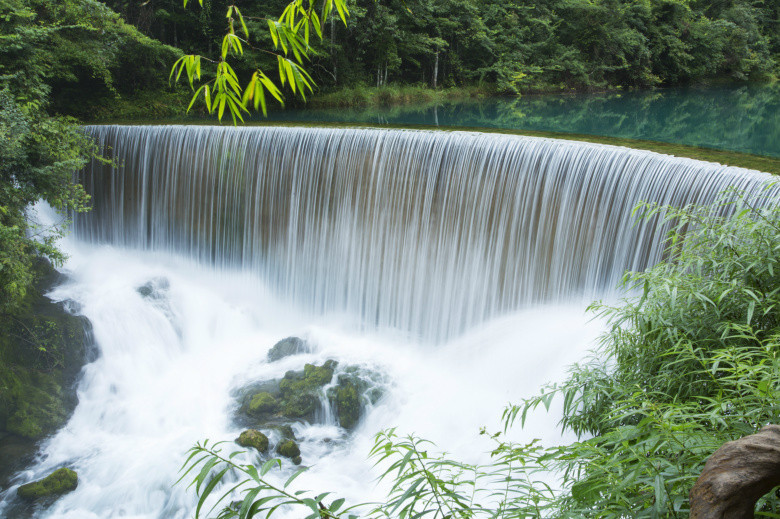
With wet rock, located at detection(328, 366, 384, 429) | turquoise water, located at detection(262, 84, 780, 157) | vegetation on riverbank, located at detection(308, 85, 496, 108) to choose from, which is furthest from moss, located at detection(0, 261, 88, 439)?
vegetation on riverbank, located at detection(308, 85, 496, 108)

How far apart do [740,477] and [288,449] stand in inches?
216

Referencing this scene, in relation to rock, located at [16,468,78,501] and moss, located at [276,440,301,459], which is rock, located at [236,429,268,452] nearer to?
moss, located at [276,440,301,459]

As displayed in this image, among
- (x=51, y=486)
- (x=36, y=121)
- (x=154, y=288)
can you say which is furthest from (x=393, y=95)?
(x=51, y=486)

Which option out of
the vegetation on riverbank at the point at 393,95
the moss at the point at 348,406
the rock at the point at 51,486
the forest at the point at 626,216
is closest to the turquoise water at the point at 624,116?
the vegetation on riverbank at the point at 393,95

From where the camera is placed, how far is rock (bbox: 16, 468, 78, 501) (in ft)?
18.1

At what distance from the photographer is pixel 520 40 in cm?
2108

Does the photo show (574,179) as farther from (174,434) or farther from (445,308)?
(174,434)

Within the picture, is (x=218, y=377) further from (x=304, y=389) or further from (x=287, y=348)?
(x=304, y=389)

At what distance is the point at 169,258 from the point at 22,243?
3.00 m

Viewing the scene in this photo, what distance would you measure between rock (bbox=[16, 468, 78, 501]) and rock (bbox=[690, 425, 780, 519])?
6344 millimetres

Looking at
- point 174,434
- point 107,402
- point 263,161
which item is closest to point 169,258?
point 263,161

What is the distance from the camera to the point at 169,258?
9688 mm

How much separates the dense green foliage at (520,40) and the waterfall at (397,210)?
241 inches

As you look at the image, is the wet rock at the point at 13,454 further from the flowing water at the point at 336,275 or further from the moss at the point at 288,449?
the moss at the point at 288,449
